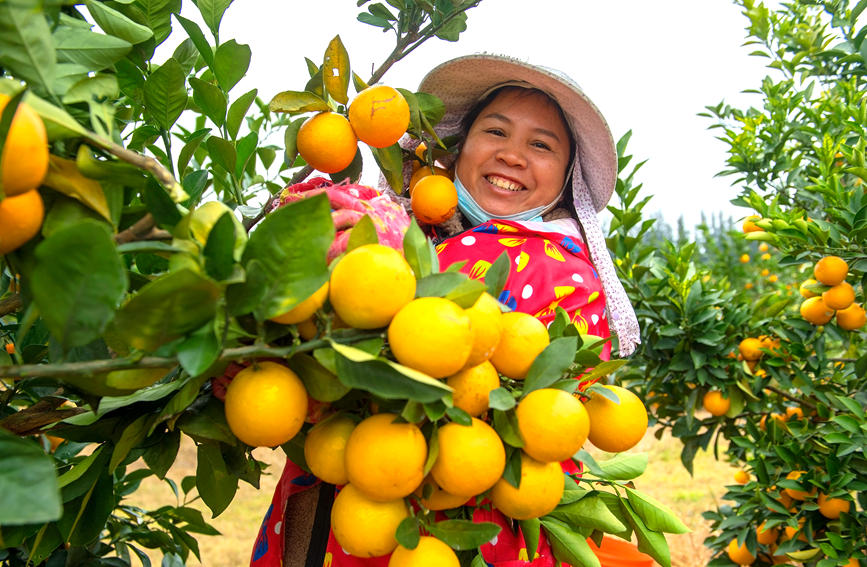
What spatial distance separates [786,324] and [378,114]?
1.52m

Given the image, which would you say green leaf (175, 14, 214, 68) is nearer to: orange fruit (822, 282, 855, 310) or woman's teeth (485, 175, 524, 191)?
woman's teeth (485, 175, 524, 191)

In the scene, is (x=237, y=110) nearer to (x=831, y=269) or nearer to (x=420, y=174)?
(x=420, y=174)

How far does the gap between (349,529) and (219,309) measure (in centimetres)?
25

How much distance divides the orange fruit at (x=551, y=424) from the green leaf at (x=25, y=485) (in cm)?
38

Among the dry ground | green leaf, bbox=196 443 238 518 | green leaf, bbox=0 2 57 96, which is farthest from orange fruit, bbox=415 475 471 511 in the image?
the dry ground

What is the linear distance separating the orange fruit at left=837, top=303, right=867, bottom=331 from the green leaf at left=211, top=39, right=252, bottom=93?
5.28ft

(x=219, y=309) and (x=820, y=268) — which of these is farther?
(x=820, y=268)

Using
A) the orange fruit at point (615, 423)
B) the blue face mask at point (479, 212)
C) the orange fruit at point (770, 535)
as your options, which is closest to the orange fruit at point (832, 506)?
the orange fruit at point (770, 535)

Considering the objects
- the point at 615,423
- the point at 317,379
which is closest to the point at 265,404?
the point at 317,379

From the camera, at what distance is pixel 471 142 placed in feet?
4.48

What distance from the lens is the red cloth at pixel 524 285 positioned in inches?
41.1

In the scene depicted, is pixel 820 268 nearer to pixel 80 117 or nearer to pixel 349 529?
pixel 349 529

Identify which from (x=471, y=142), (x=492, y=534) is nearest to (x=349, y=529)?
(x=492, y=534)

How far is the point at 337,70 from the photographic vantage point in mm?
873
